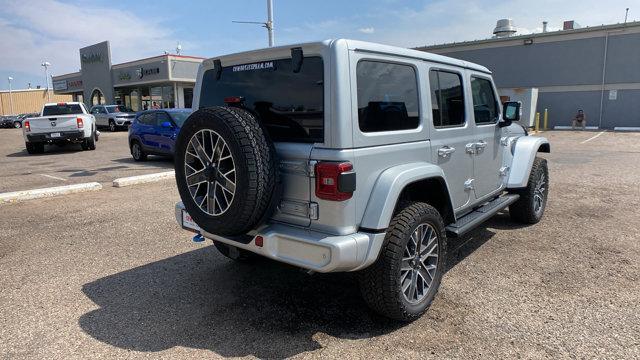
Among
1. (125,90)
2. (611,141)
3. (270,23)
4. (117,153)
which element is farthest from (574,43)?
(125,90)

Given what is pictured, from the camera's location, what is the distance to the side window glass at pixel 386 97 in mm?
3084

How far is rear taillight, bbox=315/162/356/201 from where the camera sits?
2.83m

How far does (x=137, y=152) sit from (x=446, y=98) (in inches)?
443

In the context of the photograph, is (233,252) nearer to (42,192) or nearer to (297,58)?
(297,58)

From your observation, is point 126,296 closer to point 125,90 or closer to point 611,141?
point 611,141

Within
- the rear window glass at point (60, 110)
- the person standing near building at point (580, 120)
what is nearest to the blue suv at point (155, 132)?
the rear window glass at point (60, 110)

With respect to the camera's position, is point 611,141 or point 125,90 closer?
point 611,141

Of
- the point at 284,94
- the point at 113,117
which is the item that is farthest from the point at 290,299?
the point at 113,117

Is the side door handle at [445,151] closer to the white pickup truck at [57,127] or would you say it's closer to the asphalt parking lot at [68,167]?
the asphalt parking lot at [68,167]

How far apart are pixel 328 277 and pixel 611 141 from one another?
1754 cm

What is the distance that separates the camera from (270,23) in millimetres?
18469

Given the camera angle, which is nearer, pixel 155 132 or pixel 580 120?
pixel 155 132

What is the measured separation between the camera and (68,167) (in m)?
12.2

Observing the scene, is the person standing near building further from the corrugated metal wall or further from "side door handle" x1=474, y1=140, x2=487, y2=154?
the corrugated metal wall
